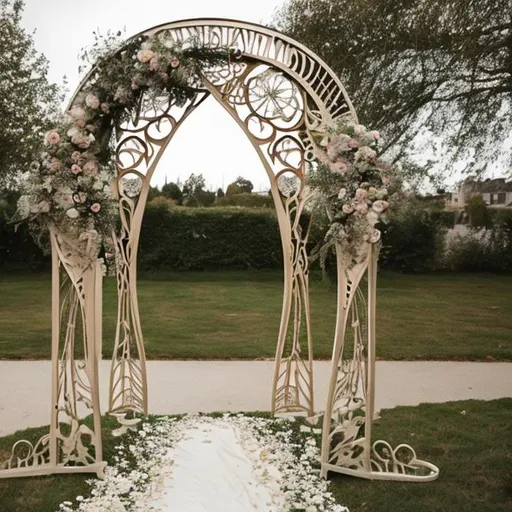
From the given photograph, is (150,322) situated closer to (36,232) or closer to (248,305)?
(248,305)

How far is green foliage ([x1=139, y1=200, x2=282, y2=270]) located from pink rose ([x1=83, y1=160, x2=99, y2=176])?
9.91 metres

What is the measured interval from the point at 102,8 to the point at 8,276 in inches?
272

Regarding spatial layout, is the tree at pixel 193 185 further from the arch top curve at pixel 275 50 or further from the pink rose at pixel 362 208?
the pink rose at pixel 362 208

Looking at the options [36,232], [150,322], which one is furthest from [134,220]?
[150,322]

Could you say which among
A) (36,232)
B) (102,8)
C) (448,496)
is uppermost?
(102,8)

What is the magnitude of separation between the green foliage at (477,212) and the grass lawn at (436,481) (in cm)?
1043

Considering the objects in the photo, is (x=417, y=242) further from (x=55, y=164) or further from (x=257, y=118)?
(x=55, y=164)

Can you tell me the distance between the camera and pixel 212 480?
3490mm

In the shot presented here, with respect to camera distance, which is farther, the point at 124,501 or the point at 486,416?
the point at 486,416

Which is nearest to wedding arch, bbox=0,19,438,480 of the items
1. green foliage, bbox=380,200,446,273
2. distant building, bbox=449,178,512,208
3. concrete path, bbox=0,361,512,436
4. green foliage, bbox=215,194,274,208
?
concrete path, bbox=0,361,512,436

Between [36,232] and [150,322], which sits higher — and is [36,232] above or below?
above

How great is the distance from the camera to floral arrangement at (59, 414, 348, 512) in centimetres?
328

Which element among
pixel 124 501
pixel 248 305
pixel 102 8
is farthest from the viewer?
pixel 248 305

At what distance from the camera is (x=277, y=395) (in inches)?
189
